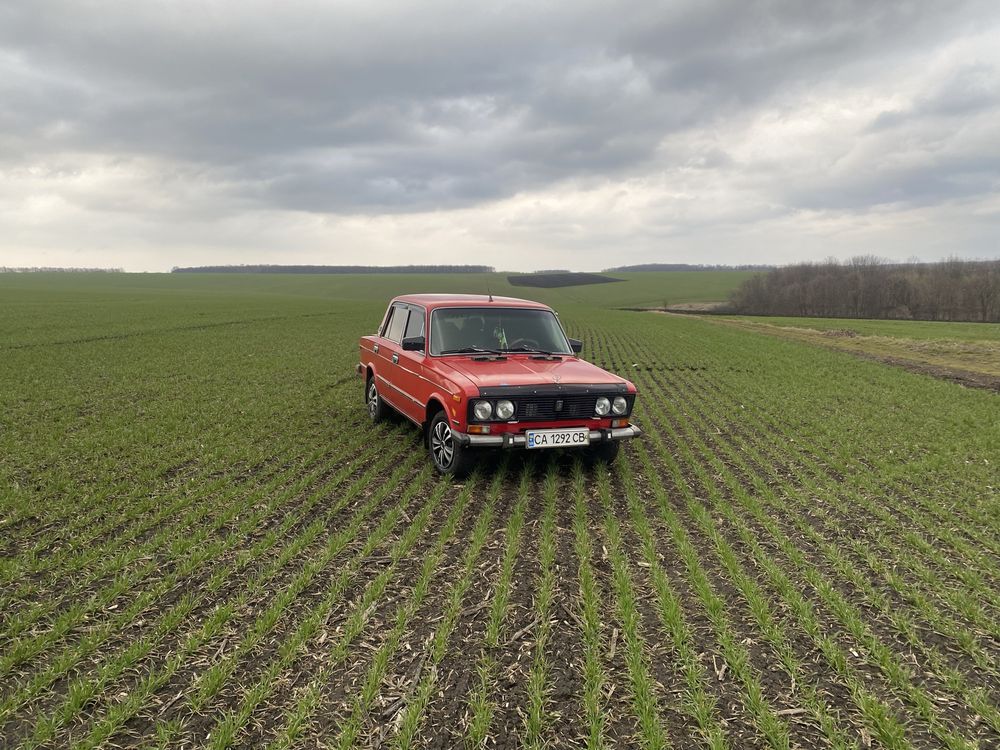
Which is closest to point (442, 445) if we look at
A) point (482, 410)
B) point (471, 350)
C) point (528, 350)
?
point (482, 410)

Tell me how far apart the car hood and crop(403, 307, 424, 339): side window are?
94cm

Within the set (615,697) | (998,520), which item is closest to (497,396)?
(615,697)

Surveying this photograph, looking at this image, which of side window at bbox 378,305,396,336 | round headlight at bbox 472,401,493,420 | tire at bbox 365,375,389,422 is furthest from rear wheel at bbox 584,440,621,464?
side window at bbox 378,305,396,336

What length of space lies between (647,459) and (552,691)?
4.79 metres

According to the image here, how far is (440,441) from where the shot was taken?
668 cm

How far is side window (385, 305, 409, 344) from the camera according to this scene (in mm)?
8258

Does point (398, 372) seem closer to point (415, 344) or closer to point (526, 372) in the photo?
point (415, 344)

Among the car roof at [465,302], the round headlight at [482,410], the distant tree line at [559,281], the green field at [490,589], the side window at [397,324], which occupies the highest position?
the distant tree line at [559,281]

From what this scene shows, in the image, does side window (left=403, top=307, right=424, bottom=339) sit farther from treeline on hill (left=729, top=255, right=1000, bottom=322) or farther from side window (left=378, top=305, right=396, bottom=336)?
treeline on hill (left=729, top=255, right=1000, bottom=322)

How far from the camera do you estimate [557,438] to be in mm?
6133

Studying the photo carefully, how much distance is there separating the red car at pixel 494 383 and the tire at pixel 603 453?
0.05 ft

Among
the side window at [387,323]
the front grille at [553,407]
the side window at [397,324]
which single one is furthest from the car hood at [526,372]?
the side window at [387,323]

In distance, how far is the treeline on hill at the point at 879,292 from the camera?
58.0m

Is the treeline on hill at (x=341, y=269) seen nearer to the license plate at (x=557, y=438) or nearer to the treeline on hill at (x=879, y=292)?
the treeline on hill at (x=879, y=292)
